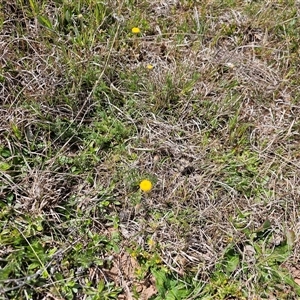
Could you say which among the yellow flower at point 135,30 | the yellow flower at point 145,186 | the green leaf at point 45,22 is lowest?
the yellow flower at point 145,186

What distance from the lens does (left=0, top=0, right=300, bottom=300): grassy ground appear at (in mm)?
1845

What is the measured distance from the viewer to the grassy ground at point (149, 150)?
1845mm

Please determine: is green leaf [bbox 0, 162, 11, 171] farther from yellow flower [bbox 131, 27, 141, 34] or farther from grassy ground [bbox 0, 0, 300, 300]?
yellow flower [bbox 131, 27, 141, 34]

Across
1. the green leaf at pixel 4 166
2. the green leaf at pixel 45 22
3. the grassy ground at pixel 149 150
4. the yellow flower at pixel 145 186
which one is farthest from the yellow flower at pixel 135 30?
the green leaf at pixel 4 166

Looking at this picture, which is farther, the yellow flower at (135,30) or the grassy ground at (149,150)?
the yellow flower at (135,30)

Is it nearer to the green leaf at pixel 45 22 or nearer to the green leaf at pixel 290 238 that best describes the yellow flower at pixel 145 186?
the green leaf at pixel 290 238

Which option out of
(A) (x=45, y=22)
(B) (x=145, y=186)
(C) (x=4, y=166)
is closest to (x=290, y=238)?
(B) (x=145, y=186)

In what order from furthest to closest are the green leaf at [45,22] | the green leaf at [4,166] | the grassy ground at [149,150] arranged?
the green leaf at [45,22] < the green leaf at [4,166] < the grassy ground at [149,150]

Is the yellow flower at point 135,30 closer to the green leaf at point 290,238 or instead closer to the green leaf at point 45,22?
the green leaf at point 45,22

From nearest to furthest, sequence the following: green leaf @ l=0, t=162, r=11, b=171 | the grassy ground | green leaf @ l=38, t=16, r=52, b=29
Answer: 1. the grassy ground
2. green leaf @ l=0, t=162, r=11, b=171
3. green leaf @ l=38, t=16, r=52, b=29

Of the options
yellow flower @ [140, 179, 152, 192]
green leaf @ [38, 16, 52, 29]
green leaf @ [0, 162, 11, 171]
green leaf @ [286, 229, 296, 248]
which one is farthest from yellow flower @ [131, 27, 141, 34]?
green leaf @ [286, 229, 296, 248]

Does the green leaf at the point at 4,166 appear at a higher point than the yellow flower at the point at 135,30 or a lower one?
lower

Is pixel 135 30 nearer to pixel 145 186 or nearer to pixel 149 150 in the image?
pixel 149 150

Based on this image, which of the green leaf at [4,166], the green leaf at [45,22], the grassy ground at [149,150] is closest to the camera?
the grassy ground at [149,150]
